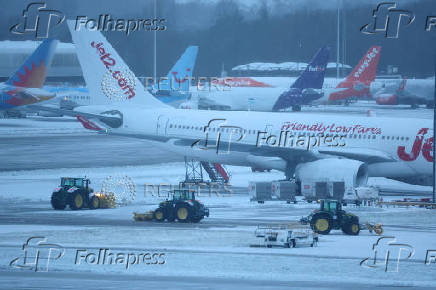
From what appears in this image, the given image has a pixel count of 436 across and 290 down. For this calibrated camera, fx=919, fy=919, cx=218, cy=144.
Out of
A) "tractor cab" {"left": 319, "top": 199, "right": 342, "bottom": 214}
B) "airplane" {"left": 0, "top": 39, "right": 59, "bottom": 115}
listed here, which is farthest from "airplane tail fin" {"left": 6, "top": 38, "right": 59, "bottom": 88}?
"tractor cab" {"left": 319, "top": 199, "right": 342, "bottom": 214}

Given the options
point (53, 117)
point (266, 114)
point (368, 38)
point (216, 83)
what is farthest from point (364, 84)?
point (266, 114)

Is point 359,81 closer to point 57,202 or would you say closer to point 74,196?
point 74,196

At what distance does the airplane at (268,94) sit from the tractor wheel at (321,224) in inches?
2519

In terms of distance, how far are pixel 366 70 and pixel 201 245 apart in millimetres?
83814

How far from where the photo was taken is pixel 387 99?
382ft

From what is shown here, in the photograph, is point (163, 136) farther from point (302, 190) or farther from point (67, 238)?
point (67, 238)

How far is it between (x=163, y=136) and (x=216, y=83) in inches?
2427

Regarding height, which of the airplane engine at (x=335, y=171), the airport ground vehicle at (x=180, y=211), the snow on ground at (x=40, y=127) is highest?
the snow on ground at (x=40, y=127)

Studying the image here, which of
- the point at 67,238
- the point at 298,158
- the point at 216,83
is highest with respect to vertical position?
the point at 216,83

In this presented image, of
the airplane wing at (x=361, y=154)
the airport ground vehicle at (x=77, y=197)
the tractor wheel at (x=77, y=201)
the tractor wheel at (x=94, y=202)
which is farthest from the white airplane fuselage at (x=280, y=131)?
the tractor wheel at (x=77, y=201)

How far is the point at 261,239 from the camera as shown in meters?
33.4

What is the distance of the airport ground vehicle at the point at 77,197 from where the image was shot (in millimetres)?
43344

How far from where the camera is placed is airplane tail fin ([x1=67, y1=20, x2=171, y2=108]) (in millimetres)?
57344

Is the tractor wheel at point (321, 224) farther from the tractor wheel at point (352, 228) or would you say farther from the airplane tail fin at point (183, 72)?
the airplane tail fin at point (183, 72)
